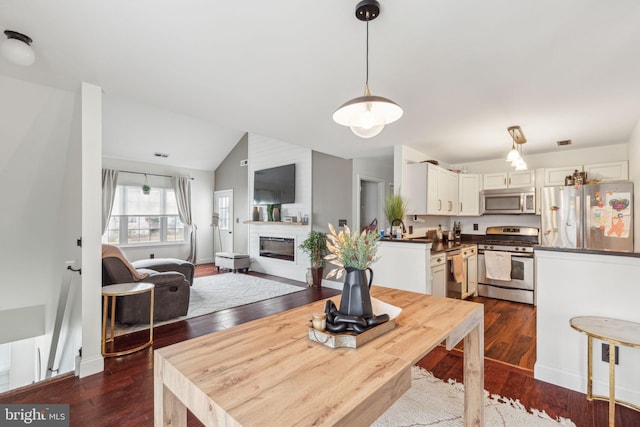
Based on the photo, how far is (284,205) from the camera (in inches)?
251

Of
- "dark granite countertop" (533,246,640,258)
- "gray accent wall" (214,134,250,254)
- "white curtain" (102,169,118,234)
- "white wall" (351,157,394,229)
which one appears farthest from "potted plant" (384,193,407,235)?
"white curtain" (102,169,118,234)

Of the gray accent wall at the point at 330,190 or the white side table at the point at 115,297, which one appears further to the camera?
the gray accent wall at the point at 330,190

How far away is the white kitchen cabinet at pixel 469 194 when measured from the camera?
16.8 feet

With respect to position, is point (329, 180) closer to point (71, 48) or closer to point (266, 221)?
point (266, 221)

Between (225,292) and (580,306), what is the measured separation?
4.57 metres

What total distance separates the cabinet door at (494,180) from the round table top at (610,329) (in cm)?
334

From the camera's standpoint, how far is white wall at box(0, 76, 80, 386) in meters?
2.57

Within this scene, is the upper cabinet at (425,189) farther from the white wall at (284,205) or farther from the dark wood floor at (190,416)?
the white wall at (284,205)

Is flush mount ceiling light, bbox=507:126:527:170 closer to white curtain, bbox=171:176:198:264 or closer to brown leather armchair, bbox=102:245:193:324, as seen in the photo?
brown leather armchair, bbox=102:245:193:324

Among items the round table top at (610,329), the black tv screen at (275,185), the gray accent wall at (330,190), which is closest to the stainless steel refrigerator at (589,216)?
the round table top at (610,329)

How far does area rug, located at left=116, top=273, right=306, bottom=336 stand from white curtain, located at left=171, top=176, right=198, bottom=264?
6.12 feet

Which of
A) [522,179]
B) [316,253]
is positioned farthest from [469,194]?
[316,253]

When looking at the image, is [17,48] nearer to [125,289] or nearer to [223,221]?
[125,289]

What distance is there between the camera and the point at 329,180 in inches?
224
